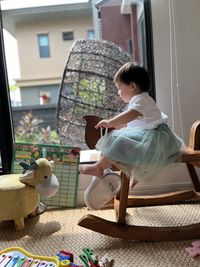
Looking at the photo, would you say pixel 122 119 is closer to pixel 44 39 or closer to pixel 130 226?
pixel 130 226

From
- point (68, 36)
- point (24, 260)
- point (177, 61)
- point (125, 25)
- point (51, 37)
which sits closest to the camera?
point (24, 260)

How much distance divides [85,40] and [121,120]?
2.12 feet

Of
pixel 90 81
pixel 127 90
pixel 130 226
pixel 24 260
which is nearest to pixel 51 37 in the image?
pixel 90 81

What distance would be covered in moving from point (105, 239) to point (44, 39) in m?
1.62

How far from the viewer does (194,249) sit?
110 centimetres

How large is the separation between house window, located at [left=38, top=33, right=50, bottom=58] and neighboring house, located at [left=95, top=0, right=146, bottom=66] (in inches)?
25.5

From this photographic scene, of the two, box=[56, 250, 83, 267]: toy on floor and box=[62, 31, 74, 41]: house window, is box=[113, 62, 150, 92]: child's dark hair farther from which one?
box=[62, 31, 74, 41]: house window

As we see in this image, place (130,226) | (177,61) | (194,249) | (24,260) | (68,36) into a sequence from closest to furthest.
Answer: (24,260), (194,249), (130,226), (177,61), (68,36)

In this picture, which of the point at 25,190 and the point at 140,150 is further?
the point at 25,190

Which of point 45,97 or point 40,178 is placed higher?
point 45,97

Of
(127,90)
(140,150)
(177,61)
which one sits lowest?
(140,150)

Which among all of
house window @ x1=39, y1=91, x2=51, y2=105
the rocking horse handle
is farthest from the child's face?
house window @ x1=39, y1=91, x2=51, y2=105

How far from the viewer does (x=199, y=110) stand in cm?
159

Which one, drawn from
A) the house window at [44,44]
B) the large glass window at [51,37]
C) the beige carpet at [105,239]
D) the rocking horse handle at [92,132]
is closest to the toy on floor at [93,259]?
the beige carpet at [105,239]
